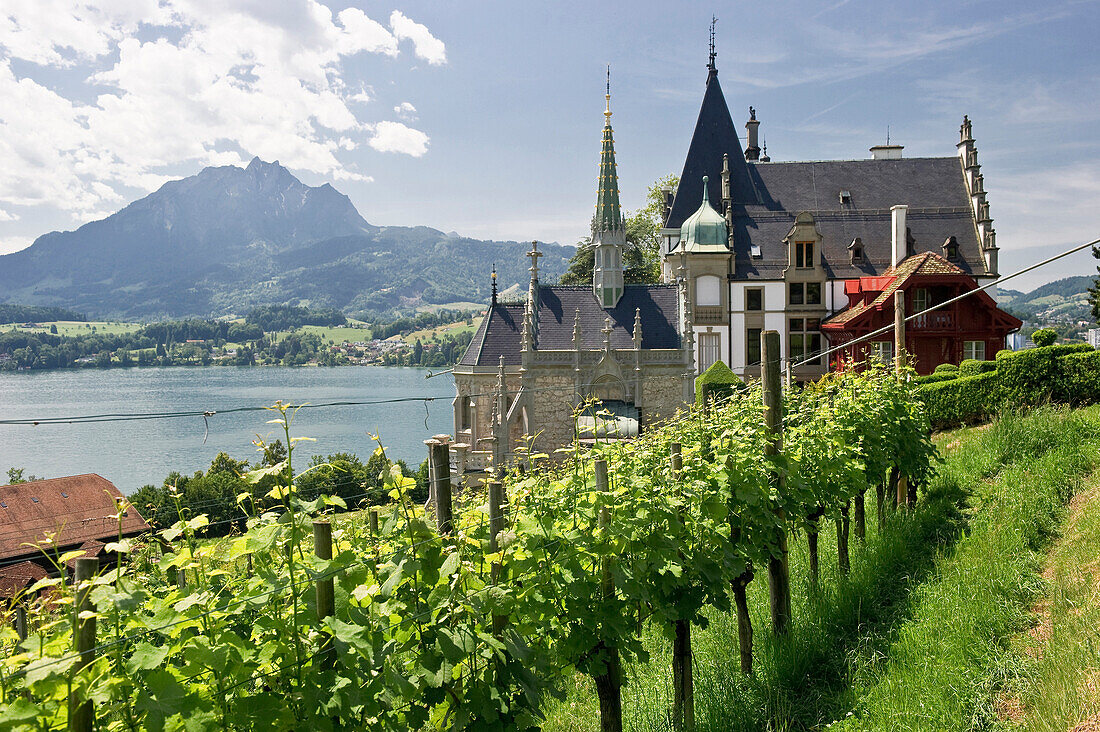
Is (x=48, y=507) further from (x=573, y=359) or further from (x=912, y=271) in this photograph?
(x=912, y=271)

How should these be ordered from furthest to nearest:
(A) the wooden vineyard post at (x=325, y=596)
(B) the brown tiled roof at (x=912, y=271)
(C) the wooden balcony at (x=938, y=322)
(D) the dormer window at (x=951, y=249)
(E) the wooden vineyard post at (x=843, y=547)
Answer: (D) the dormer window at (x=951, y=249), (C) the wooden balcony at (x=938, y=322), (B) the brown tiled roof at (x=912, y=271), (E) the wooden vineyard post at (x=843, y=547), (A) the wooden vineyard post at (x=325, y=596)

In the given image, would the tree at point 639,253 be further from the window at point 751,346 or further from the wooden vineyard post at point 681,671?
the wooden vineyard post at point 681,671

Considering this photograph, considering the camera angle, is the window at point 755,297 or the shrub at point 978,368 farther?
the window at point 755,297

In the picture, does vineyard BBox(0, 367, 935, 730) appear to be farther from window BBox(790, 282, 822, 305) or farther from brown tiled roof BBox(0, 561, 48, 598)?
window BBox(790, 282, 822, 305)

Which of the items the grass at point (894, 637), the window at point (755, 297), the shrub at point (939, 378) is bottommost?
the grass at point (894, 637)

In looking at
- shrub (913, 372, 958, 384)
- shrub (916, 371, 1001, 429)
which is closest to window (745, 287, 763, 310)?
shrub (913, 372, 958, 384)

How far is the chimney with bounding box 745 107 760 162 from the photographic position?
45.8 m

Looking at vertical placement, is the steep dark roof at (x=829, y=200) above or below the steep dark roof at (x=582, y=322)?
above

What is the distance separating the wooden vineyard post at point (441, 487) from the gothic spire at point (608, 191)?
1111 inches

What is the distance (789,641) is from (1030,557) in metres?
3.05

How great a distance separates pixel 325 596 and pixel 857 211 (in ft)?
134

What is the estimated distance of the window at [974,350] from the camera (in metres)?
30.6

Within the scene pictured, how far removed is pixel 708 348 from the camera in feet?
117

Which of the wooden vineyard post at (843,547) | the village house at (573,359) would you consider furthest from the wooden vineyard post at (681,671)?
the village house at (573,359)
